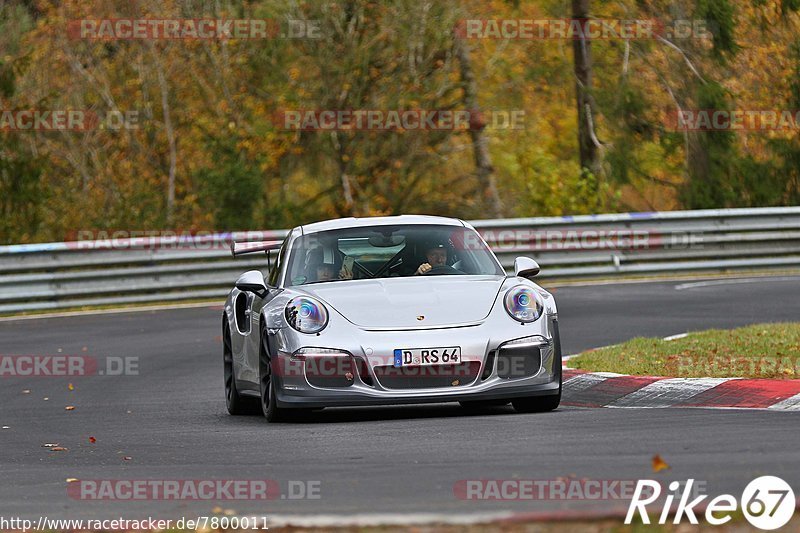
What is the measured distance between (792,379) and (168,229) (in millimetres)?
18684

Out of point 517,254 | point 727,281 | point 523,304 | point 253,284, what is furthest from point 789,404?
point 517,254

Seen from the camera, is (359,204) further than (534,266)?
Yes

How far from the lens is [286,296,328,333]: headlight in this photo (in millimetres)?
10359

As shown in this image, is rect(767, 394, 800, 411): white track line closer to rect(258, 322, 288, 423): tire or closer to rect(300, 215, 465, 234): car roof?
rect(300, 215, 465, 234): car roof

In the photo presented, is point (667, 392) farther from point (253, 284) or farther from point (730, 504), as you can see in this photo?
point (730, 504)

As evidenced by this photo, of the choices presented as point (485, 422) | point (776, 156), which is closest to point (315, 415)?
point (485, 422)

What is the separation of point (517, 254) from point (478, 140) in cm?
952

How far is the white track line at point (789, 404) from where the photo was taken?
9.73 m

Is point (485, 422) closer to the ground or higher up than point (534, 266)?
closer to the ground

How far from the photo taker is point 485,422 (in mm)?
9812

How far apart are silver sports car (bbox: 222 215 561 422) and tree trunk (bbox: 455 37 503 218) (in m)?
21.6

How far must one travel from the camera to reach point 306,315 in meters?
10.4

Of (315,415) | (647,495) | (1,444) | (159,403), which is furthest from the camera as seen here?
(159,403)

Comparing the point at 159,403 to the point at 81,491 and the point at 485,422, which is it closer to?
the point at 485,422
